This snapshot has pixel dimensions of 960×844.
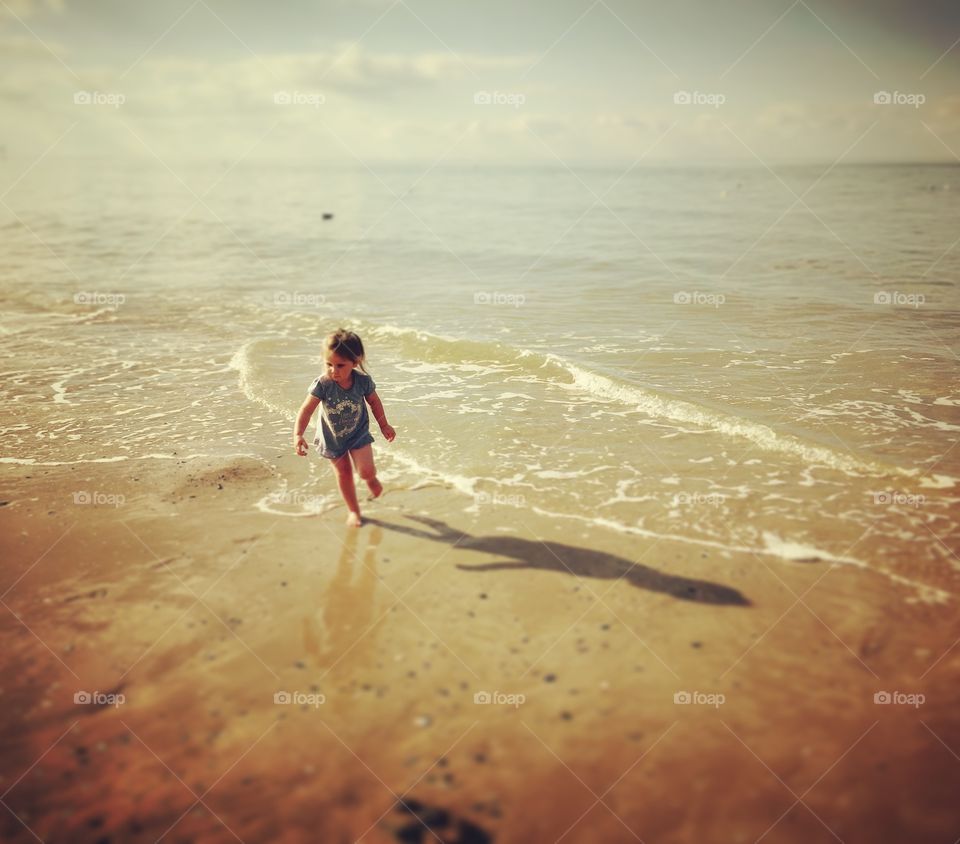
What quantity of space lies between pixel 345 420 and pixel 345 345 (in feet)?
2.28

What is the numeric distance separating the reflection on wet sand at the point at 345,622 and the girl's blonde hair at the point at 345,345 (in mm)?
1661

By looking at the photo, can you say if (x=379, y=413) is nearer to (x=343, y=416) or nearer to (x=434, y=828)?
(x=343, y=416)

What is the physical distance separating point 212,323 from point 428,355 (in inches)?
212

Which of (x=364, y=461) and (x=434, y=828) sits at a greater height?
(x=364, y=461)

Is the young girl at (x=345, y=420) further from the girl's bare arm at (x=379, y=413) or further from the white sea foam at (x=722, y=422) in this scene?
the white sea foam at (x=722, y=422)

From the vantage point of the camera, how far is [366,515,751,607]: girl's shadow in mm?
4637

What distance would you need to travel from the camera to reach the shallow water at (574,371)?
6086 mm

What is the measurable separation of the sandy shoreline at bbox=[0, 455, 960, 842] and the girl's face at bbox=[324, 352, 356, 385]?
132 centimetres

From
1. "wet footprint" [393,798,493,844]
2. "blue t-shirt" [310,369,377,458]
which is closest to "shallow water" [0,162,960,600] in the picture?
"blue t-shirt" [310,369,377,458]

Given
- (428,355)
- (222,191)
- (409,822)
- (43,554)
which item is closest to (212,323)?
(428,355)

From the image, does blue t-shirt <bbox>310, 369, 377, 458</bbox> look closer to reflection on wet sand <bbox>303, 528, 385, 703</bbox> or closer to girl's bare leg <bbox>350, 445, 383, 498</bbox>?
girl's bare leg <bbox>350, 445, 383, 498</bbox>

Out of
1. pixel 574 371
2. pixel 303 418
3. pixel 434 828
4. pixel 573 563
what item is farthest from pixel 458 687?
pixel 574 371

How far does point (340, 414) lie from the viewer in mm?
5652

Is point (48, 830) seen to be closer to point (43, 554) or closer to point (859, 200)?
point (43, 554)
